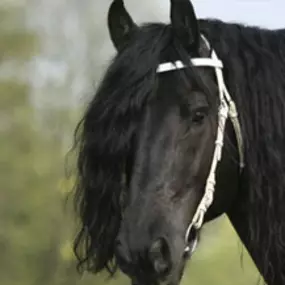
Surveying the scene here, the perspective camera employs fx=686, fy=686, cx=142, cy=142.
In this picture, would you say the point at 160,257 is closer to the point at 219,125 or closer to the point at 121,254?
the point at 121,254

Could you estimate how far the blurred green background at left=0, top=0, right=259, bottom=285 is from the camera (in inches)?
270

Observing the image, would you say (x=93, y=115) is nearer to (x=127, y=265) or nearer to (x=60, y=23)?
(x=127, y=265)

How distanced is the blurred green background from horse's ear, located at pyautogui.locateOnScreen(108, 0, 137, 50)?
479cm

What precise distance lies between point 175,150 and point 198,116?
0.10m

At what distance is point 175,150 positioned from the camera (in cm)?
160

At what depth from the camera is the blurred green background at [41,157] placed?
6.87m

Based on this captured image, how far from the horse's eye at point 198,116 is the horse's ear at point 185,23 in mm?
189

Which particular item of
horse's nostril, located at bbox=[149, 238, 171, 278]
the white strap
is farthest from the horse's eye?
horse's nostril, located at bbox=[149, 238, 171, 278]

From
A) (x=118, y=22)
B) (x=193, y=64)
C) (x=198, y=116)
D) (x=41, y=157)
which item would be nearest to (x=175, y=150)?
(x=198, y=116)

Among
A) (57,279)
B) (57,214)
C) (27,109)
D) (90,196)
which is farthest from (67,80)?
(90,196)

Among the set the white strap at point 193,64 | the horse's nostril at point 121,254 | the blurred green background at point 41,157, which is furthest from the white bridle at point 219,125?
the blurred green background at point 41,157

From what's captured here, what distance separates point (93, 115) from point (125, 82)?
123 millimetres

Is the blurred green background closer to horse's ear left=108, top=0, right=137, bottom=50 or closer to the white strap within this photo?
horse's ear left=108, top=0, right=137, bottom=50

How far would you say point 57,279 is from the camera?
721 cm
